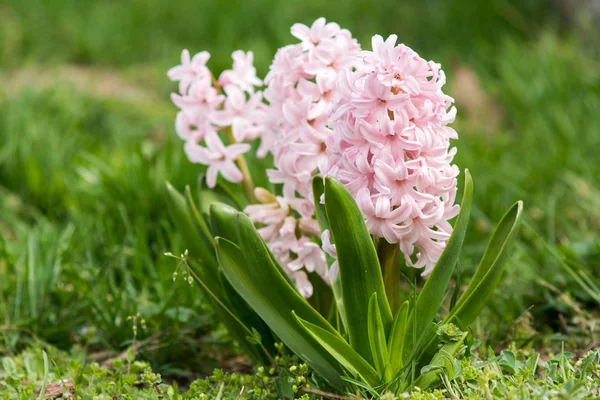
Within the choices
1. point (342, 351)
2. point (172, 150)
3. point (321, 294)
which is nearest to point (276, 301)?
point (342, 351)

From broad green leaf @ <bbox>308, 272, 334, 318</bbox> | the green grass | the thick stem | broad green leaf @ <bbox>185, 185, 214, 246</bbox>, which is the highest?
broad green leaf @ <bbox>185, 185, 214, 246</bbox>

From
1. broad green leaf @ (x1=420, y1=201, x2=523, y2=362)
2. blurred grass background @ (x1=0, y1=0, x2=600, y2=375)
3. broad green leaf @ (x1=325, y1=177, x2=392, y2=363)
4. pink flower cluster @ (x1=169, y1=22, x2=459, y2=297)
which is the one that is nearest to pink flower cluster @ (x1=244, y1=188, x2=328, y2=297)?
pink flower cluster @ (x1=169, y1=22, x2=459, y2=297)

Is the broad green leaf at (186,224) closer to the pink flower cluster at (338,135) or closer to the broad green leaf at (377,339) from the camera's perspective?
the pink flower cluster at (338,135)

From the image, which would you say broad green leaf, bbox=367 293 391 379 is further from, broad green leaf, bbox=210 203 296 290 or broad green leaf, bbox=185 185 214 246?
broad green leaf, bbox=185 185 214 246

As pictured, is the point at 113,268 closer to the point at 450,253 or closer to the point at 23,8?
the point at 450,253

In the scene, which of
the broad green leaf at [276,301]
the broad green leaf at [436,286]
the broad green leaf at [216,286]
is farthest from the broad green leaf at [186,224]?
the broad green leaf at [436,286]

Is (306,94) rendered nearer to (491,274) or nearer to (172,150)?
(491,274)
